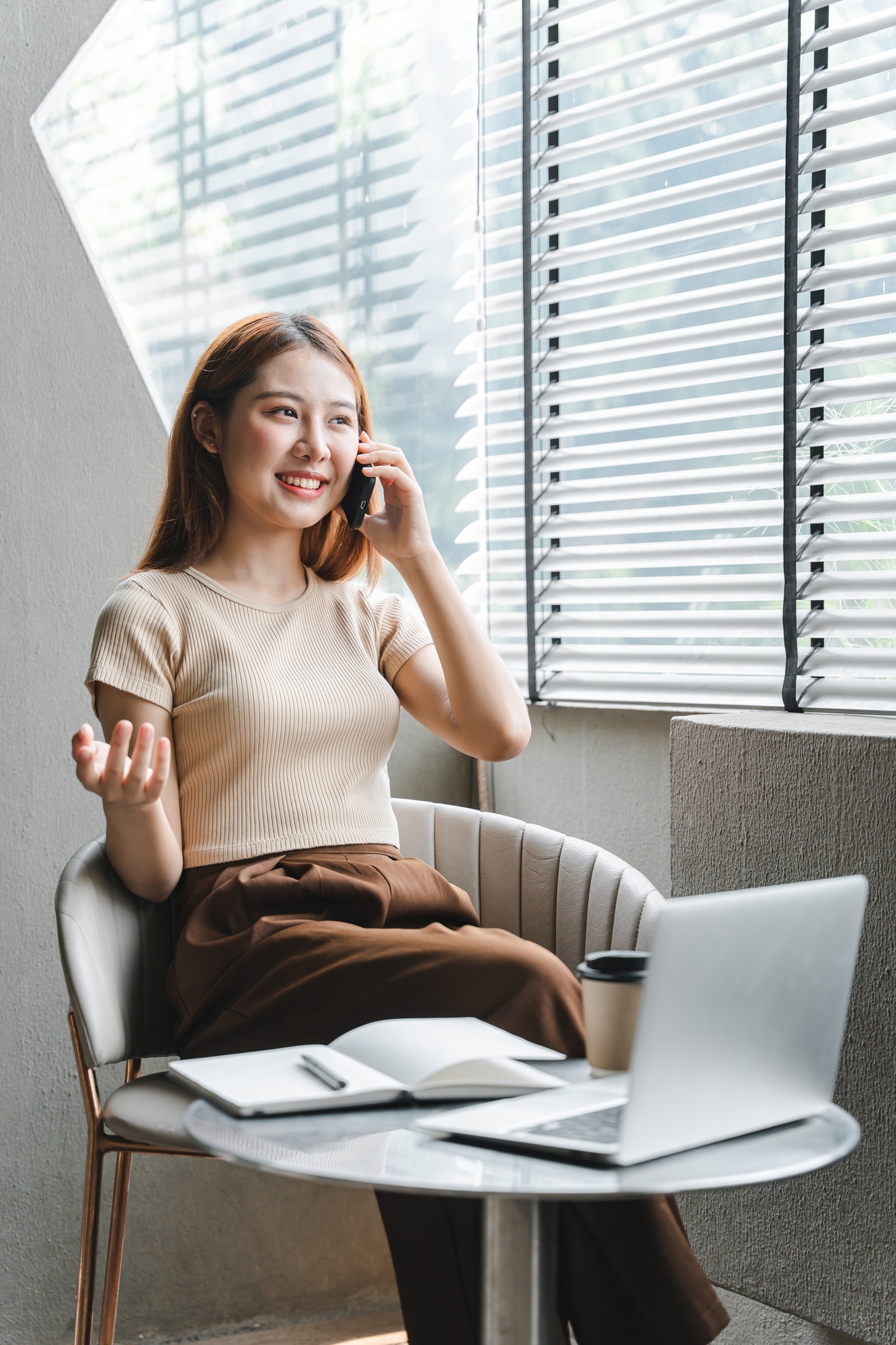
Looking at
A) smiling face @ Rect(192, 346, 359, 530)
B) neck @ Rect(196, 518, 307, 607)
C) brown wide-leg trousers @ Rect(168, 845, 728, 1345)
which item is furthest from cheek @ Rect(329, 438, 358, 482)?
brown wide-leg trousers @ Rect(168, 845, 728, 1345)

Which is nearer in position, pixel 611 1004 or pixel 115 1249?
pixel 611 1004

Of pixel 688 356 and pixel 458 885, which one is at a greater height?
pixel 688 356

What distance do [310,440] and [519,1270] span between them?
120 cm

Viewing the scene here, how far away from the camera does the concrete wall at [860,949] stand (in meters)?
1.59

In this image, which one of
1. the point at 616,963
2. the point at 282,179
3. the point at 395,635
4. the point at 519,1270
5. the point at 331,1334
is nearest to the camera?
the point at 519,1270

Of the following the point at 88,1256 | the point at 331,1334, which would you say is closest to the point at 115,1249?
the point at 88,1256

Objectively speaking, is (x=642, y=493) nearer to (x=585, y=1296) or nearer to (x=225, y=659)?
(x=225, y=659)

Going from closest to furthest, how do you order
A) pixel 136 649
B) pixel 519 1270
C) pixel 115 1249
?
pixel 519 1270, pixel 136 649, pixel 115 1249

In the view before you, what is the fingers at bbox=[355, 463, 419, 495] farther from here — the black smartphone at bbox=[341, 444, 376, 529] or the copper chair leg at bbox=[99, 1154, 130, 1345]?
the copper chair leg at bbox=[99, 1154, 130, 1345]

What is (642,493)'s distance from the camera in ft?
7.63

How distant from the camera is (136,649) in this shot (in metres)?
1.76

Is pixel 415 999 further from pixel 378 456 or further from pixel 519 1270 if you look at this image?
pixel 378 456

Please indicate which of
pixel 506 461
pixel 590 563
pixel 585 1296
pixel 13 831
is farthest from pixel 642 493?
pixel 585 1296

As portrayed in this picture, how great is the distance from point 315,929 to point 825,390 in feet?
3.73
